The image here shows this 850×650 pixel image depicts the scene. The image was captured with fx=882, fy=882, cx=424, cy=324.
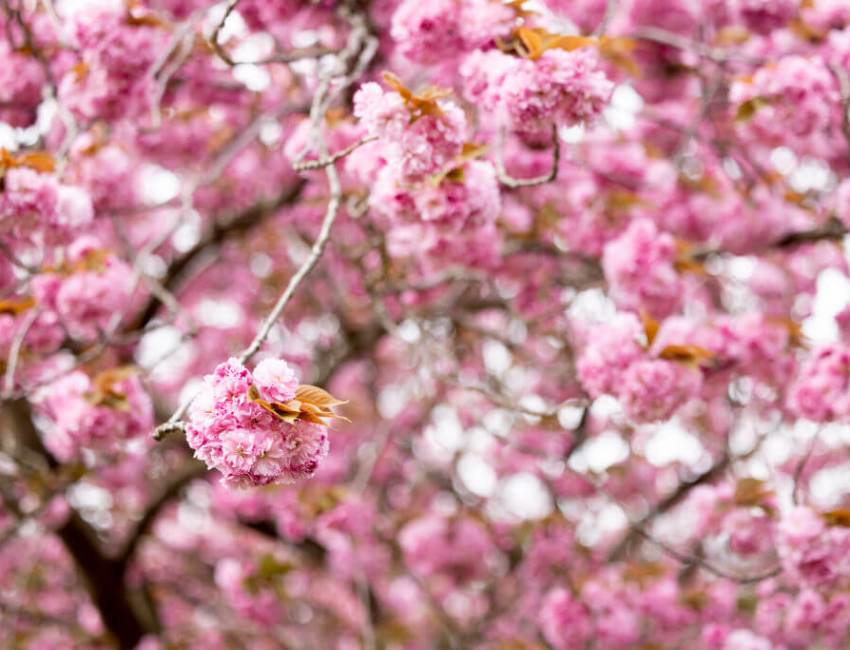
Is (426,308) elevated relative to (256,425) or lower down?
lower down

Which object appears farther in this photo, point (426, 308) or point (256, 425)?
point (426, 308)

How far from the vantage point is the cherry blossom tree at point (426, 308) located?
7.05ft

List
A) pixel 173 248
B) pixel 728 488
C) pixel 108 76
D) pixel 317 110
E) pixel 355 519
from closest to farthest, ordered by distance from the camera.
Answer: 1. pixel 317 110
2. pixel 108 76
3. pixel 728 488
4. pixel 355 519
5. pixel 173 248

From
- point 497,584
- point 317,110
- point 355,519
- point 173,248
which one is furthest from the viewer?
point 173,248

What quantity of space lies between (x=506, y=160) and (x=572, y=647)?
200 cm

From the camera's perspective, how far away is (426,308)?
3775mm

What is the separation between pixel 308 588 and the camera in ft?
19.4

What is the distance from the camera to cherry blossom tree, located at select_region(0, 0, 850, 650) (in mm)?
2148

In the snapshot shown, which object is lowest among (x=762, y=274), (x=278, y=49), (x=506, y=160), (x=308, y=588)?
(x=308, y=588)

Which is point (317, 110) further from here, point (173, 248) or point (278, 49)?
point (173, 248)

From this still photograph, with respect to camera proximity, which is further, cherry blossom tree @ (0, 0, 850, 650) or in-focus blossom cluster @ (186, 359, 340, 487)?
cherry blossom tree @ (0, 0, 850, 650)

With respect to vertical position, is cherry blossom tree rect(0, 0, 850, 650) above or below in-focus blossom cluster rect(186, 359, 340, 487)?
below

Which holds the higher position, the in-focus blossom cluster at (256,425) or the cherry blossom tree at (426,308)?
the in-focus blossom cluster at (256,425)

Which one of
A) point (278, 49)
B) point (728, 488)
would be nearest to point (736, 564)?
point (728, 488)
